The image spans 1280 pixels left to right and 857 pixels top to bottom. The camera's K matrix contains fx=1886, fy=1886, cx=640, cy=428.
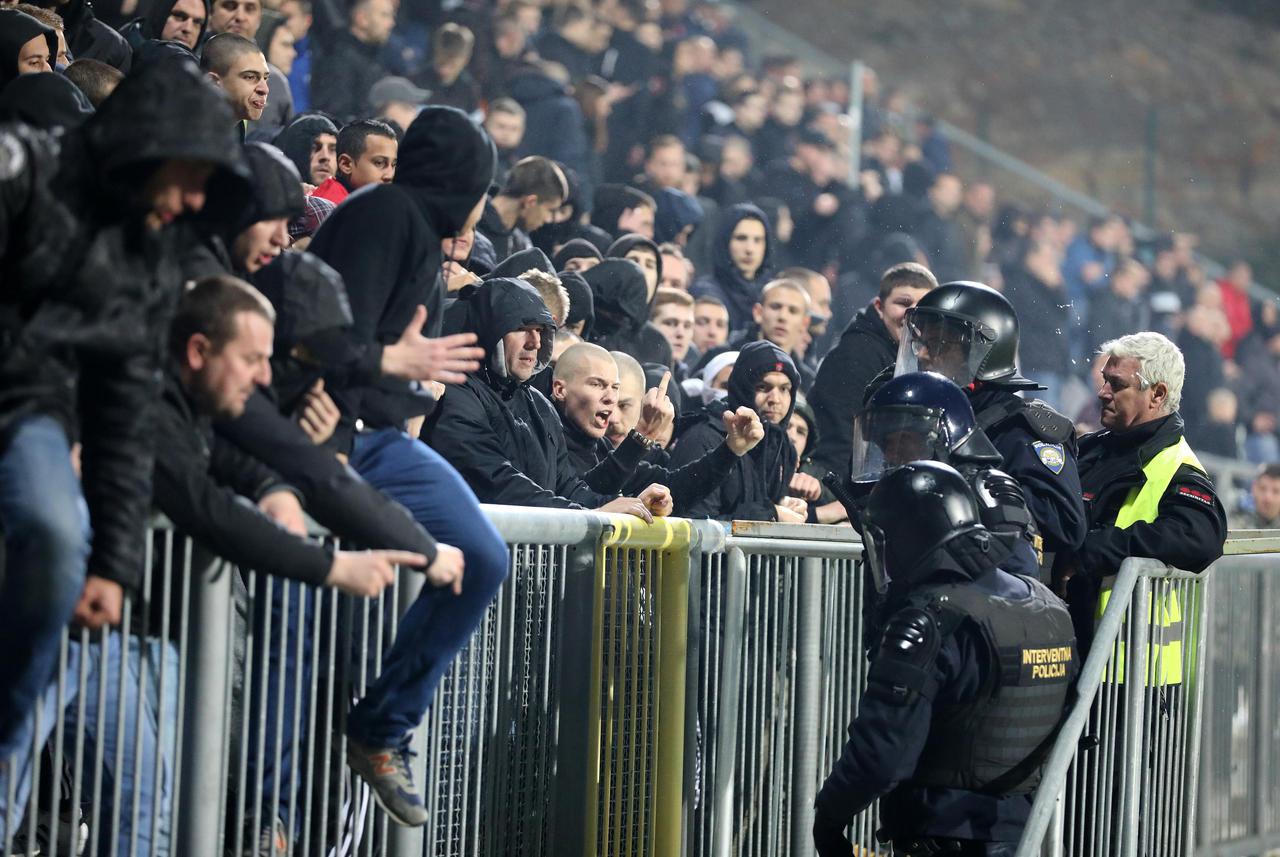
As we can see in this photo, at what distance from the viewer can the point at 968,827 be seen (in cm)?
478

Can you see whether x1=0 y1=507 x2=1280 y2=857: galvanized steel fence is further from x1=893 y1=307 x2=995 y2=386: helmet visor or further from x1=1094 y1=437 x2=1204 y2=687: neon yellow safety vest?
x1=893 y1=307 x2=995 y2=386: helmet visor

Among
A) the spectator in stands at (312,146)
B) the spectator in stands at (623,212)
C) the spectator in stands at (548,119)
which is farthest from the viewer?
the spectator in stands at (548,119)

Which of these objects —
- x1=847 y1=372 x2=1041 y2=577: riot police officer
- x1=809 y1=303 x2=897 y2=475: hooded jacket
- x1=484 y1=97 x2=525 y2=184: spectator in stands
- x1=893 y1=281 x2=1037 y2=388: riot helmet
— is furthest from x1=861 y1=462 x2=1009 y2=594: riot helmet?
x1=484 y1=97 x2=525 y2=184: spectator in stands

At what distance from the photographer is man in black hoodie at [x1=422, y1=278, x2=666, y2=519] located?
5.65 metres

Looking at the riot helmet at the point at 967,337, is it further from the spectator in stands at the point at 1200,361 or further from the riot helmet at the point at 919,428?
the spectator in stands at the point at 1200,361

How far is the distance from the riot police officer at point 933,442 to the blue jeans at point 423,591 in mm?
1700

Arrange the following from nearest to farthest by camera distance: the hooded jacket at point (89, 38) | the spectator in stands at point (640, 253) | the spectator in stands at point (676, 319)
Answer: the hooded jacket at point (89, 38) < the spectator in stands at point (640, 253) < the spectator in stands at point (676, 319)

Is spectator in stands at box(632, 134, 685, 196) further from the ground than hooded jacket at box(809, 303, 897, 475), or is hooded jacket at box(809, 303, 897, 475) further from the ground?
spectator in stands at box(632, 134, 685, 196)

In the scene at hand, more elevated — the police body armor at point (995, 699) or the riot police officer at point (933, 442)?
the riot police officer at point (933, 442)

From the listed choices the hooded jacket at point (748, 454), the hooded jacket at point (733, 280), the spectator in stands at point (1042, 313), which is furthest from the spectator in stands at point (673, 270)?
the spectator in stands at point (1042, 313)

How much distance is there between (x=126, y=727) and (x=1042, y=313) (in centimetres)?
1415

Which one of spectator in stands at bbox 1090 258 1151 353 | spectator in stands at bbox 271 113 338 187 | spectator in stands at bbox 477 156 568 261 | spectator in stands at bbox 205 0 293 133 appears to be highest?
spectator in stands at bbox 1090 258 1151 353

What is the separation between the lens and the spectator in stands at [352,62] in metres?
10.1

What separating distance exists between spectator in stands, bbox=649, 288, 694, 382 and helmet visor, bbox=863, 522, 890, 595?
13.4ft
